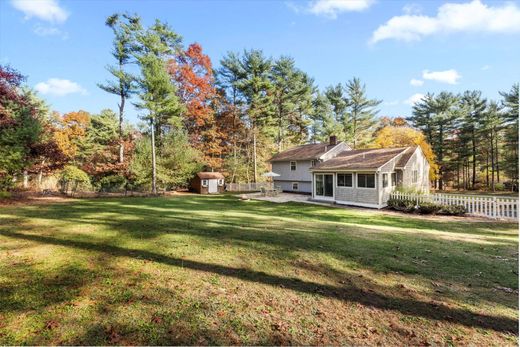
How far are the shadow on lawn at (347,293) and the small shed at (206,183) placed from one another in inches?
863

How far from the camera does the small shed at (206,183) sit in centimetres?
2736

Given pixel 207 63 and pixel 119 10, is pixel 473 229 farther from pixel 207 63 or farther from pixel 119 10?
pixel 207 63

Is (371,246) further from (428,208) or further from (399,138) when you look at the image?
(399,138)

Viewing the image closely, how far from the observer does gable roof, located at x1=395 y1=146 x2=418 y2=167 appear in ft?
59.2

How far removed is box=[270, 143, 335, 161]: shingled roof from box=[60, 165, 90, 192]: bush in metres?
18.5

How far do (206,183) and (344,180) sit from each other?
1497 centimetres

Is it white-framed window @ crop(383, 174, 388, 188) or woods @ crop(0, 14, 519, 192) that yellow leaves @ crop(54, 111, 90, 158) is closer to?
woods @ crop(0, 14, 519, 192)

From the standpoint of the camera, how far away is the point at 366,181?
17375 mm

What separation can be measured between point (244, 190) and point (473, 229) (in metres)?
22.8

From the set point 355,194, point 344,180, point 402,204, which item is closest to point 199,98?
point 344,180

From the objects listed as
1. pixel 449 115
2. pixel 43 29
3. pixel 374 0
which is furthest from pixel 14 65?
pixel 449 115

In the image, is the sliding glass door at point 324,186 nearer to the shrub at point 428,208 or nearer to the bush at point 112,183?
the shrub at point 428,208

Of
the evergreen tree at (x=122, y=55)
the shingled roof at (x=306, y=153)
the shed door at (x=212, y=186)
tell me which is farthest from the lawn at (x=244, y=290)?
the shed door at (x=212, y=186)

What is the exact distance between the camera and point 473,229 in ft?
33.4
